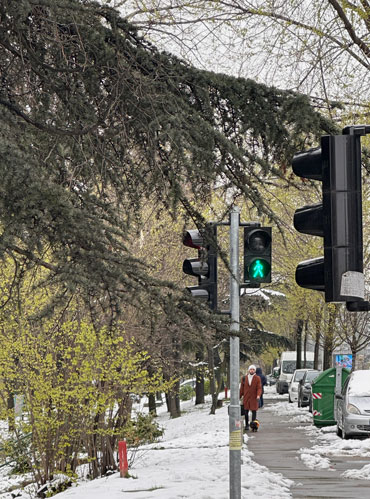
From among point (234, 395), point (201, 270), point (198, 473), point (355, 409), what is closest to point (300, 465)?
point (198, 473)

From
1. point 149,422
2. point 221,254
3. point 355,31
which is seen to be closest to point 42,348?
point 149,422

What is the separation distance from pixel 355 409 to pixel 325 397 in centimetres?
453

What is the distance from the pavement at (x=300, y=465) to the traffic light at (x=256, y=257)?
10.2 feet

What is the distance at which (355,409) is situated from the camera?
739 inches

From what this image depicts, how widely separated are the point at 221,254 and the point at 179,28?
2303 millimetres

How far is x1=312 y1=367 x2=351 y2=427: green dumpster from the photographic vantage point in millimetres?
23312

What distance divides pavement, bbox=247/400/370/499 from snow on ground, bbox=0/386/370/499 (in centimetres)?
21

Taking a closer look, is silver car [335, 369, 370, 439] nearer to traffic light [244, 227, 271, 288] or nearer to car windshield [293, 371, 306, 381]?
traffic light [244, 227, 271, 288]

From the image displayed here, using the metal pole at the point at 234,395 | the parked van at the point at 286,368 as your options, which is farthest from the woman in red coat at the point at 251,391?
the parked van at the point at 286,368

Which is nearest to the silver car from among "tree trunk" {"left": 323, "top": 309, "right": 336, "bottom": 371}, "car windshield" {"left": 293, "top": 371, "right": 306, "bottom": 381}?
"tree trunk" {"left": 323, "top": 309, "right": 336, "bottom": 371}

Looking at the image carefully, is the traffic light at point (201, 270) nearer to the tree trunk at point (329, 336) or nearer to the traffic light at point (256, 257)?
the traffic light at point (256, 257)

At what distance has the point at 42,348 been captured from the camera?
48.4ft

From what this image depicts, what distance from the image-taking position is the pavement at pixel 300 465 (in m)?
12.2

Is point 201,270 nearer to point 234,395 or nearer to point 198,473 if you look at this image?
point 234,395
